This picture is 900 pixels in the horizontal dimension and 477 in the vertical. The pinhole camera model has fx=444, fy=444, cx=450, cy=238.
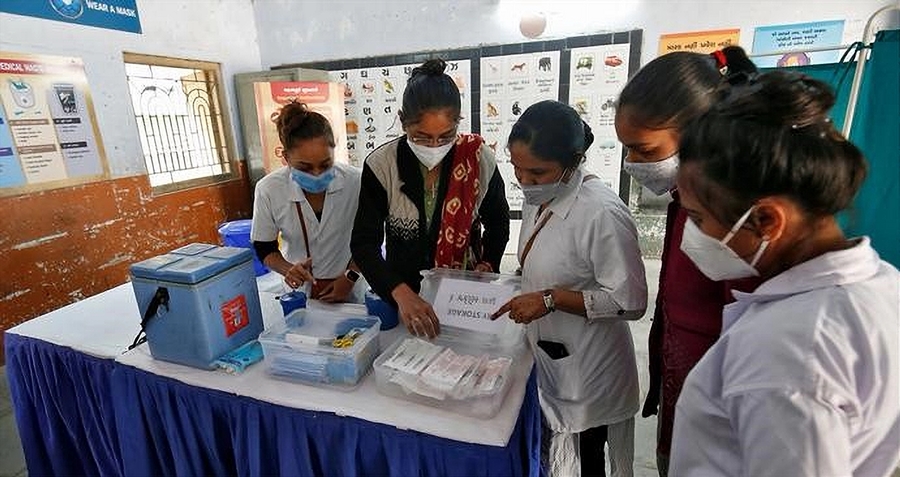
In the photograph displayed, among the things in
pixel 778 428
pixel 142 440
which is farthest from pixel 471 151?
pixel 142 440

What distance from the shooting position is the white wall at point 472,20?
122 inches

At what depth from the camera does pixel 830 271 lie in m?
0.56

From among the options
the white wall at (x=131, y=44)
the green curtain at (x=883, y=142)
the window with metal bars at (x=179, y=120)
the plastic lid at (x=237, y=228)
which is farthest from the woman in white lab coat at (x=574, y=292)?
the window with metal bars at (x=179, y=120)

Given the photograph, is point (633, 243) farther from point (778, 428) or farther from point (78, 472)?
point (78, 472)

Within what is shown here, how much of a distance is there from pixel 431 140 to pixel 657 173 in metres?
0.63

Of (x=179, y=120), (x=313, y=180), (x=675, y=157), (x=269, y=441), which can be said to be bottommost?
(x=269, y=441)

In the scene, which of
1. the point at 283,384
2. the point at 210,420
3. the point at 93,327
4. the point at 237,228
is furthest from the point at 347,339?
the point at 237,228

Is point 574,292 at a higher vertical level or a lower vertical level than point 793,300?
lower

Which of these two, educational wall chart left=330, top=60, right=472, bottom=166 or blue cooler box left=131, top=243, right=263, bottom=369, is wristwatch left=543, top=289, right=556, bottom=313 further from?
educational wall chart left=330, top=60, right=472, bottom=166

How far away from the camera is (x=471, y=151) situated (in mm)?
1405

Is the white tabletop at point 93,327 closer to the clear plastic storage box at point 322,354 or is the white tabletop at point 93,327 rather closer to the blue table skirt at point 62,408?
the blue table skirt at point 62,408

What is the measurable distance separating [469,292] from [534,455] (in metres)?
0.41

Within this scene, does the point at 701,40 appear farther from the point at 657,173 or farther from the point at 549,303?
the point at 549,303

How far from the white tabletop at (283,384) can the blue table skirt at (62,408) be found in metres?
0.05
